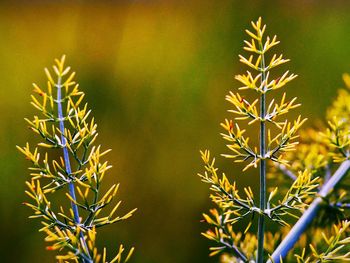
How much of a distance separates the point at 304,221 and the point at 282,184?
0.48 feet

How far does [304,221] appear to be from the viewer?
36cm

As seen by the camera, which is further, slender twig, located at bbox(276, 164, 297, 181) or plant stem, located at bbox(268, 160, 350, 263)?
slender twig, located at bbox(276, 164, 297, 181)

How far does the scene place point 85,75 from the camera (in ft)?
3.10

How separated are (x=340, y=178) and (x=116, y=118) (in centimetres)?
62

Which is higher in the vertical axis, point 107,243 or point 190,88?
point 190,88

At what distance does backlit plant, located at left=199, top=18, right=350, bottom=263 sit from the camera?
29 centimetres

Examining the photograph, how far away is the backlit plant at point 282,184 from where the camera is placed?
286 mm

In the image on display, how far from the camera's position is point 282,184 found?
51 centimetres

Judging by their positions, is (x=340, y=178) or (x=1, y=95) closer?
(x=340, y=178)

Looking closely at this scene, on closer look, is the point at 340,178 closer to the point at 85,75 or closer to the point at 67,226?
the point at 67,226

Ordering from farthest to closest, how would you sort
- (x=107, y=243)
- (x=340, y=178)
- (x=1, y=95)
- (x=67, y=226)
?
1. (x=1, y=95)
2. (x=107, y=243)
3. (x=340, y=178)
4. (x=67, y=226)

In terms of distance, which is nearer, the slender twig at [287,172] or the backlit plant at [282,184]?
the backlit plant at [282,184]

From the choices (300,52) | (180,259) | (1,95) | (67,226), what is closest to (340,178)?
(67,226)

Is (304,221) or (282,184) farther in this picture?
(282,184)
